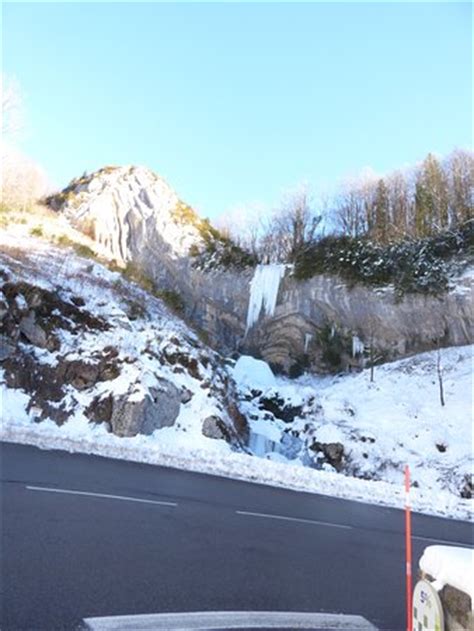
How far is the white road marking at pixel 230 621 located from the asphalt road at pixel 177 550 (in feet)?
0.31

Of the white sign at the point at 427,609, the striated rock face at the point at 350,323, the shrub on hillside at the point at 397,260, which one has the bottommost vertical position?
the white sign at the point at 427,609

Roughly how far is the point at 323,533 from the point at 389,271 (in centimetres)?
2643

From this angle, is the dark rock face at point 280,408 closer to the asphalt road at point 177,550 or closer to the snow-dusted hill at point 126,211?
the asphalt road at point 177,550

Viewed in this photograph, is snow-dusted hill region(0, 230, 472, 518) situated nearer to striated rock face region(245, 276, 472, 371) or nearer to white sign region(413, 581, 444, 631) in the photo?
striated rock face region(245, 276, 472, 371)

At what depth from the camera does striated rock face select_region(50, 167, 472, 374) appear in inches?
1132

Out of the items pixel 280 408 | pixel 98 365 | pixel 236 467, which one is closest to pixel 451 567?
pixel 236 467

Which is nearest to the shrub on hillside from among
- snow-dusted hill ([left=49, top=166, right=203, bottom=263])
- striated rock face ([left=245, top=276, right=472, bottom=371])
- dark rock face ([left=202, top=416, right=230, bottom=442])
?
striated rock face ([left=245, top=276, right=472, bottom=371])

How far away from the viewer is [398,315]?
95.9ft

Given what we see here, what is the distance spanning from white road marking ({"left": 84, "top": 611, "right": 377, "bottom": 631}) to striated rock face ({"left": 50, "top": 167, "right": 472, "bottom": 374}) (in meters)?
26.3

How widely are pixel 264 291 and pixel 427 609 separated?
30.5 metres

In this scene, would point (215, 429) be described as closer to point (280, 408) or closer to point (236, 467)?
point (236, 467)

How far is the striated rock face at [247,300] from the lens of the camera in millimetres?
28750

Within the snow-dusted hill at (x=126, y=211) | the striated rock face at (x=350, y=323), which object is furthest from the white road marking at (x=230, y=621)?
the snow-dusted hill at (x=126, y=211)

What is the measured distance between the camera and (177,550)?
479cm
